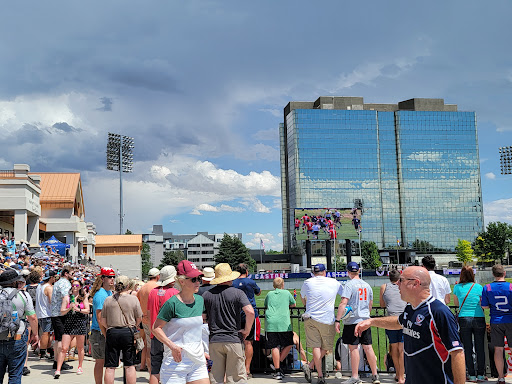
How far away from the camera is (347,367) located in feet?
29.2

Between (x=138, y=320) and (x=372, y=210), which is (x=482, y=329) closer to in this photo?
(x=138, y=320)

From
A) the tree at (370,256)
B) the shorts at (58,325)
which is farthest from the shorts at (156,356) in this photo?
the tree at (370,256)

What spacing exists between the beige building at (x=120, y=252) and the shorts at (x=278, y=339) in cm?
5861

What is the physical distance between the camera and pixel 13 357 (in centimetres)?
600

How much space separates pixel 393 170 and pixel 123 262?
8881cm

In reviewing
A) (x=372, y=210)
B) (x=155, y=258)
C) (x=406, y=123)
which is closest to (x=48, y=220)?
(x=372, y=210)

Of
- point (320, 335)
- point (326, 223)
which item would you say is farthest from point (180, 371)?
point (326, 223)

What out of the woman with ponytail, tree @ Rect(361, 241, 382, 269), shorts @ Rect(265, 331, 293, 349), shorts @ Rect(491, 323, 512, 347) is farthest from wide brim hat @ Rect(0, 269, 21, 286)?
tree @ Rect(361, 241, 382, 269)

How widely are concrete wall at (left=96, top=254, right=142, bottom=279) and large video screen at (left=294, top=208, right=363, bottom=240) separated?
899 inches

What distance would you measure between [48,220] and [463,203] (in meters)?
115

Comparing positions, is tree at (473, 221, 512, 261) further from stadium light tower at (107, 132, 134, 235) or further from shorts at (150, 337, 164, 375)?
shorts at (150, 337, 164, 375)

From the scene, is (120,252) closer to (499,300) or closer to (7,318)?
(7,318)

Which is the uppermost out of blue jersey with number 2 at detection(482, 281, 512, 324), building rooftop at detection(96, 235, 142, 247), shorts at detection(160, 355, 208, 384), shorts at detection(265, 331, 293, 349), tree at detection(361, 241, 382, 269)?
building rooftop at detection(96, 235, 142, 247)

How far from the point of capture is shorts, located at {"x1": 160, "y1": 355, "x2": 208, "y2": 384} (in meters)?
5.02
